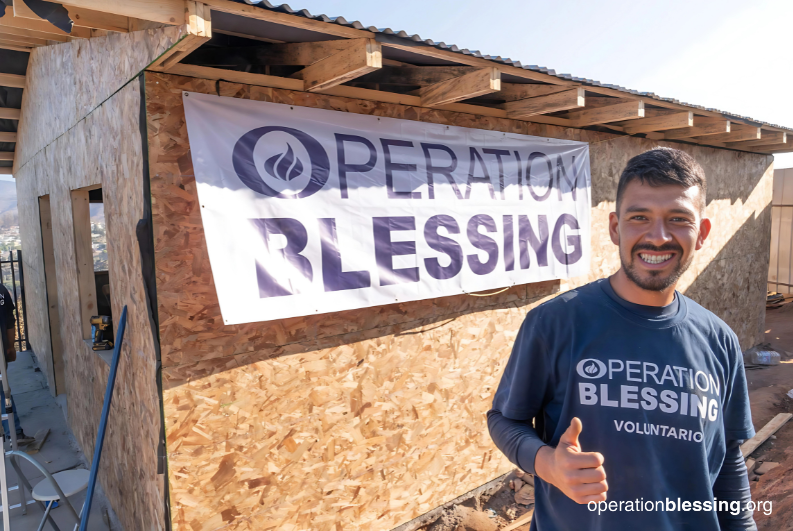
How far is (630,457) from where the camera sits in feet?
4.86

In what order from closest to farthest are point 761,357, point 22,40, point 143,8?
point 143,8 → point 22,40 → point 761,357

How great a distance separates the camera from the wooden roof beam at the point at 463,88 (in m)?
3.34

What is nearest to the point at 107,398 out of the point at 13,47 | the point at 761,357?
the point at 13,47

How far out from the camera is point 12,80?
21.0 feet

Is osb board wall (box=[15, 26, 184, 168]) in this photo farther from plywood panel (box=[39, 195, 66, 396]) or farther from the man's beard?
the man's beard

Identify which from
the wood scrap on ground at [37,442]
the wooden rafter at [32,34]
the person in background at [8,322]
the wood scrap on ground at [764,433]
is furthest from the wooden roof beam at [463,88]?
the wood scrap on ground at [37,442]

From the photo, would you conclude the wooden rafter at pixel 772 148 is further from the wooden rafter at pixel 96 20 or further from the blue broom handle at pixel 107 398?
the blue broom handle at pixel 107 398

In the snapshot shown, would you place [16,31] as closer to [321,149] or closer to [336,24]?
[321,149]

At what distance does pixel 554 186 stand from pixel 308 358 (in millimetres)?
3001

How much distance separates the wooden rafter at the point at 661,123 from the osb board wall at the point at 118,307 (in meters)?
5.21

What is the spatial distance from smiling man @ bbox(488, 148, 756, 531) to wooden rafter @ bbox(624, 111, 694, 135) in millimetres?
4245

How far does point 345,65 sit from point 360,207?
974 millimetres

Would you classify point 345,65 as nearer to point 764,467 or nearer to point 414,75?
point 414,75

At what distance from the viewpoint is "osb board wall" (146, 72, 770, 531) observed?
115 inches
